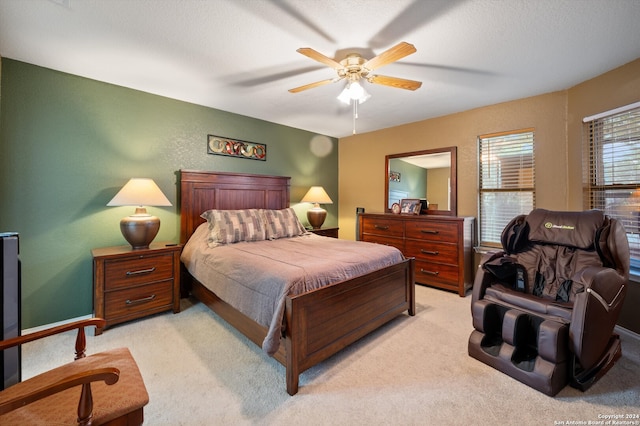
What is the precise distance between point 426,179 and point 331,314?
3.01 metres

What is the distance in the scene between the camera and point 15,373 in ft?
4.16

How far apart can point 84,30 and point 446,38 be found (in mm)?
2767

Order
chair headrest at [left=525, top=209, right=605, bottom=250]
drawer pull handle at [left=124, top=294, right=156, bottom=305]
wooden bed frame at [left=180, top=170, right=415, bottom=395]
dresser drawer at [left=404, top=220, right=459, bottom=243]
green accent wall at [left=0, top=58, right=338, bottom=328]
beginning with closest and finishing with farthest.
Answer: wooden bed frame at [left=180, top=170, right=415, bottom=395] → chair headrest at [left=525, top=209, right=605, bottom=250] → green accent wall at [left=0, top=58, right=338, bottom=328] → drawer pull handle at [left=124, top=294, right=156, bottom=305] → dresser drawer at [left=404, top=220, right=459, bottom=243]

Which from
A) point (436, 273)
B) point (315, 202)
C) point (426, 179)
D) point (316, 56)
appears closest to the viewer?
Result: point (316, 56)

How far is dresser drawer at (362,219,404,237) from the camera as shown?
409 centimetres

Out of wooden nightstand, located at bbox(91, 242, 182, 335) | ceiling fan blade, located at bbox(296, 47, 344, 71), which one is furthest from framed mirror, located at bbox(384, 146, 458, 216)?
wooden nightstand, located at bbox(91, 242, 182, 335)

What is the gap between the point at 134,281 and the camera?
2654 millimetres

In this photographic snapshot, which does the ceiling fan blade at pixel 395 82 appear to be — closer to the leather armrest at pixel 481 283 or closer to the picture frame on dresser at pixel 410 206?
the leather armrest at pixel 481 283

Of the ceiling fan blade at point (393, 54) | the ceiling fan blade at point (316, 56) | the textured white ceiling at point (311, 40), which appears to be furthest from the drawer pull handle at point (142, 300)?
the ceiling fan blade at point (393, 54)

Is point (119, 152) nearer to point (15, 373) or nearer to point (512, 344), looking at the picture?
point (15, 373)

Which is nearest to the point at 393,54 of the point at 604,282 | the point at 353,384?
the point at 604,282

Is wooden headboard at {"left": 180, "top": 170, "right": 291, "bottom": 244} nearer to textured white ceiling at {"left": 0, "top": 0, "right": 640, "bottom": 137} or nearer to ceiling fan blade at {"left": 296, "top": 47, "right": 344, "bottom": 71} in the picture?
textured white ceiling at {"left": 0, "top": 0, "right": 640, "bottom": 137}

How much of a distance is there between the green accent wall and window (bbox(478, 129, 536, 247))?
399 cm

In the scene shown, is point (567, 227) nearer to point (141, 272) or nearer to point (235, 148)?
point (235, 148)
